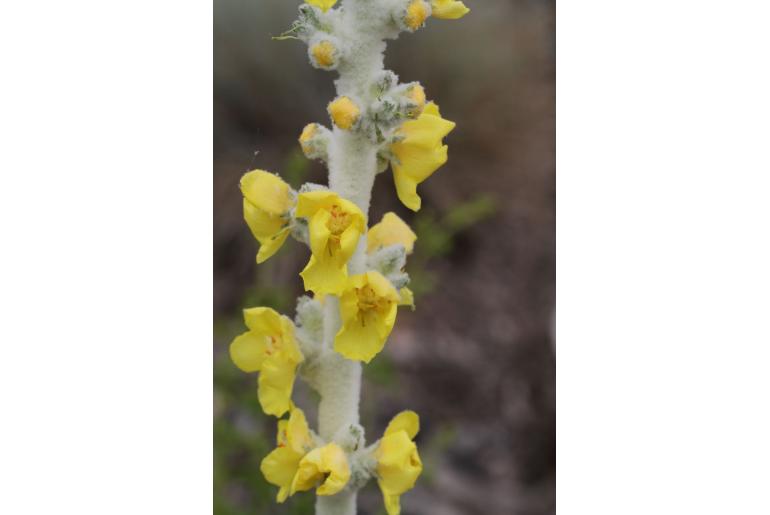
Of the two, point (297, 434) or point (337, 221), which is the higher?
point (337, 221)

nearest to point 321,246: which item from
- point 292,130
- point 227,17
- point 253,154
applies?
point 253,154

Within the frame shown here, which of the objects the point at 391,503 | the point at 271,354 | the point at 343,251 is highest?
the point at 343,251

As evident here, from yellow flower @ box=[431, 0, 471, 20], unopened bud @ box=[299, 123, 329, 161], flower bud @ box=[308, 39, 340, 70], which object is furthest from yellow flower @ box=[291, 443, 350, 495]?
yellow flower @ box=[431, 0, 471, 20]

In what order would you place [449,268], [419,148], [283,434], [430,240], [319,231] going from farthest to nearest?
[449,268]
[430,240]
[283,434]
[419,148]
[319,231]

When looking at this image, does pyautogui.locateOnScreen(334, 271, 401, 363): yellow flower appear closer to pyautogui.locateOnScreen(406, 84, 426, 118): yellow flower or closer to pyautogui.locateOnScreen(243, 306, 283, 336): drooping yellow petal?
pyautogui.locateOnScreen(243, 306, 283, 336): drooping yellow petal

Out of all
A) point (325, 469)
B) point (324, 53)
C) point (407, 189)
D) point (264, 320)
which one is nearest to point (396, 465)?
point (325, 469)

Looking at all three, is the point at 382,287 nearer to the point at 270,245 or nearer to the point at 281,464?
the point at 270,245

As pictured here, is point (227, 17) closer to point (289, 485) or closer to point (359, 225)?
point (359, 225)
